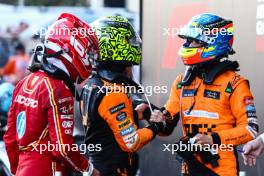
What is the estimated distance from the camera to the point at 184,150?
4715 mm

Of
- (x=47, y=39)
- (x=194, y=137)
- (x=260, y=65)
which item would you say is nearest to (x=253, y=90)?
(x=260, y=65)

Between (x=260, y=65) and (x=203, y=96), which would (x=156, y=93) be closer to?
(x=260, y=65)

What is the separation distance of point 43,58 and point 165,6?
7.75ft

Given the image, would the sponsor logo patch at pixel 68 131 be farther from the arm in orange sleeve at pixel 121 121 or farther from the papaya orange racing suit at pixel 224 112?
the papaya orange racing suit at pixel 224 112

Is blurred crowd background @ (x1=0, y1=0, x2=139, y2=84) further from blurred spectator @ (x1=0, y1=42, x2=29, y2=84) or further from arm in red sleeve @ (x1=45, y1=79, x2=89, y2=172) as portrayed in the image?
arm in red sleeve @ (x1=45, y1=79, x2=89, y2=172)

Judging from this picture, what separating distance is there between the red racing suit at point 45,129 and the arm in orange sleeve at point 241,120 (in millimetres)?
877

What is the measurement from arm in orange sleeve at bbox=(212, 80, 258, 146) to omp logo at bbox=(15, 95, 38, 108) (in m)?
1.11

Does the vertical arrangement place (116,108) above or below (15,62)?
above

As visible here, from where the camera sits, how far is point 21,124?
457 cm

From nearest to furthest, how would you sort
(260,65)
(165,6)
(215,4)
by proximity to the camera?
1. (260,65)
2. (215,4)
3. (165,6)

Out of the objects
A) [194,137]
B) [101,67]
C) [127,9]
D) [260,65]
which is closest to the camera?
[194,137]

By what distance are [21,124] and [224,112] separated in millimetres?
1267

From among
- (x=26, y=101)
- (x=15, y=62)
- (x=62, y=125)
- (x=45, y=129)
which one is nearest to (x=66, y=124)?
(x=62, y=125)
